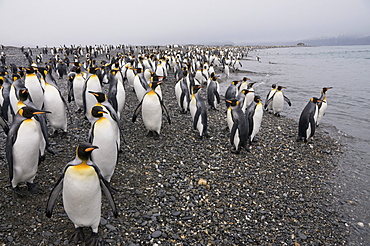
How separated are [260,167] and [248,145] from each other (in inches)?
42.2

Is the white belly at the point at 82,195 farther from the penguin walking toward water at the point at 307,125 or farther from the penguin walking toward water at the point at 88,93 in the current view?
the penguin walking toward water at the point at 307,125

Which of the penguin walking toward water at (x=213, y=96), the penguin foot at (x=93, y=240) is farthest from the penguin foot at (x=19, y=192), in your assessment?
the penguin walking toward water at (x=213, y=96)

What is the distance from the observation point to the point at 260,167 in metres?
5.04

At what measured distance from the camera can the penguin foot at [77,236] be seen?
2.76 m

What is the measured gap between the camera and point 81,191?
2.64 m

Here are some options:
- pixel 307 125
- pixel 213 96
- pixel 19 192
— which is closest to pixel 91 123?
pixel 19 192

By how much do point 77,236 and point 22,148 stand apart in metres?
1.42

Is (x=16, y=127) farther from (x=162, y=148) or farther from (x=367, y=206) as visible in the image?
(x=367, y=206)

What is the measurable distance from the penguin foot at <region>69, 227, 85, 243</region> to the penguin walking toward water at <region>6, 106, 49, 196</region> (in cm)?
109

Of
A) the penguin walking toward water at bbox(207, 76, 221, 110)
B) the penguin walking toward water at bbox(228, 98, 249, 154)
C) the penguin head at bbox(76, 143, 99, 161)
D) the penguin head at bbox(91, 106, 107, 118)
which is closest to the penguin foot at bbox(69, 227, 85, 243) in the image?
the penguin head at bbox(76, 143, 99, 161)

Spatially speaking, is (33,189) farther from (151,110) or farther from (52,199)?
(151,110)

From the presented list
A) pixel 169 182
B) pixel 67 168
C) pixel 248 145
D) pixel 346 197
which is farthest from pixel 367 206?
pixel 67 168

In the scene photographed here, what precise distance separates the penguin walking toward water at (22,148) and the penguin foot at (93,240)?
126cm

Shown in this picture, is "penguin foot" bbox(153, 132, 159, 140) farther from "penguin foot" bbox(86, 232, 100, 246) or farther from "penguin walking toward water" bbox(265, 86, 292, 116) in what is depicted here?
"penguin walking toward water" bbox(265, 86, 292, 116)
